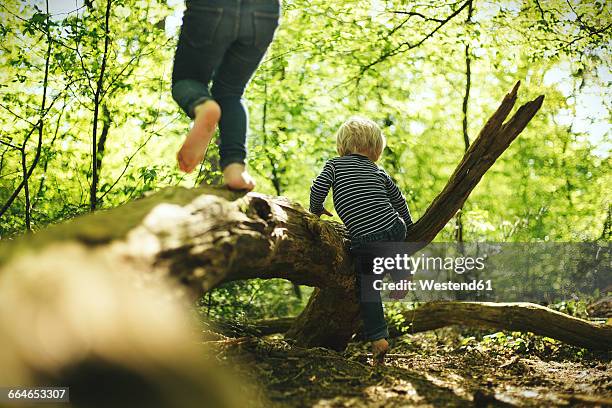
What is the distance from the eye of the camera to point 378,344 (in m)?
3.46

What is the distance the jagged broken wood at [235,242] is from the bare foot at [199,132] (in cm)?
24

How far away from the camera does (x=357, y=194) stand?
11.7ft

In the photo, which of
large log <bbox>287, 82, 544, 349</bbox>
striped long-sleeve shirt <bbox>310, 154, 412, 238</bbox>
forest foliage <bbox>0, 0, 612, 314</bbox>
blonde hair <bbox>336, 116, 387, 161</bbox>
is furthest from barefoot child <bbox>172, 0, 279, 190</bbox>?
forest foliage <bbox>0, 0, 612, 314</bbox>

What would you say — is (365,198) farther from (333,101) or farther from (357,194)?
(333,101)

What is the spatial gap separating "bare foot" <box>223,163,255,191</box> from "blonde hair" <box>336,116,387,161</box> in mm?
1273

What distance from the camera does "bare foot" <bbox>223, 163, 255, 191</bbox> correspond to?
2588 mm

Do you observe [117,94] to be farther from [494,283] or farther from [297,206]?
[494,283]

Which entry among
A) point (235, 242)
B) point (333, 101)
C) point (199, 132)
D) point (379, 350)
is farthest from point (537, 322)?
point (333, 101)

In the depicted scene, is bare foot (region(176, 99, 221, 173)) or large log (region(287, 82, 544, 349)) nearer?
bare foot (region(176, 99, 221, 173))

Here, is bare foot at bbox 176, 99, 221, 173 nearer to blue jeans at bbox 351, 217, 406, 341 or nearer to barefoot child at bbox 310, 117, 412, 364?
barefoot child at bbox 310, 117, 412, 364

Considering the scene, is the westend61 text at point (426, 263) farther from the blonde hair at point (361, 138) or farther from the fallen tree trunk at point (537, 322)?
the blonde hair at point (361, 138)

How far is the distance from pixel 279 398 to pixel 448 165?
24.0 ft

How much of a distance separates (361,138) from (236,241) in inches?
70.7

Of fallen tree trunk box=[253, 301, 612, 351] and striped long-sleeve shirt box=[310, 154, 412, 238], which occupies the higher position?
striped long-sleeve shirt box=[310, 154, 412, 238]
